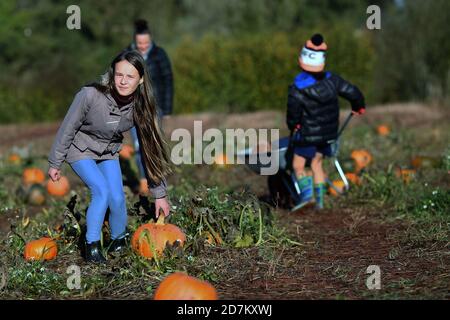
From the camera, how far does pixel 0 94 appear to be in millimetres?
16828

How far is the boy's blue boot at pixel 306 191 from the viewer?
6625 mm

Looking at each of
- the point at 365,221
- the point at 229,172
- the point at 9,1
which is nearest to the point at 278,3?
the point at 9,1

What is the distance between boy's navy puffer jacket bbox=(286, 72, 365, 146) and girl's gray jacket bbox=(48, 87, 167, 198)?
2033mm

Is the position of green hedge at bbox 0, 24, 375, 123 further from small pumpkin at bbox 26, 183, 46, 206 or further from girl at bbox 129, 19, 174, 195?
small pumpkin at bbox 26, 183, 46, 206

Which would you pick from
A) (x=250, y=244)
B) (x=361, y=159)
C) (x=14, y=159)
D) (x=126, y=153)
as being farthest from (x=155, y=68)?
(x=250, y=244)

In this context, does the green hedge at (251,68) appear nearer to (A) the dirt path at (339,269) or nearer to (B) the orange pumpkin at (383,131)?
(B) the orange pumpkin at (383,131)

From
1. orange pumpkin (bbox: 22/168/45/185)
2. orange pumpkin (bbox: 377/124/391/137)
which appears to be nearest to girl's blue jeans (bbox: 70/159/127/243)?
orange pumpkin (bbox: 22/168/45/185)

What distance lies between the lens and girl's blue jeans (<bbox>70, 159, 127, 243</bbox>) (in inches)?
188

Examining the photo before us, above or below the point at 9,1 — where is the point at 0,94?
below

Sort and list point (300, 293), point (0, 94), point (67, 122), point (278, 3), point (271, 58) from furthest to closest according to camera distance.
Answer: point (278, 3) → point (0, 94) → point (271, 58) → point (67, 122) → point (300, 293)

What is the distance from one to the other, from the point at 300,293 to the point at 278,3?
774 inches

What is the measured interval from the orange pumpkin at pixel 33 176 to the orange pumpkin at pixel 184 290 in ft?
16.3
